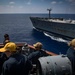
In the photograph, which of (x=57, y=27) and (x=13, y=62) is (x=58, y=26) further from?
(x=13, y=62)

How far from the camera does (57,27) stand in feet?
234

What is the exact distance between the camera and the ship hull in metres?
63.7

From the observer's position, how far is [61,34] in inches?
Result: 2699

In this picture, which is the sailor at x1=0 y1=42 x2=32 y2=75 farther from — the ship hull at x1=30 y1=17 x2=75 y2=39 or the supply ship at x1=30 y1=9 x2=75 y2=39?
the ship hull at x1=30 y1=17 x2=75 y2=39

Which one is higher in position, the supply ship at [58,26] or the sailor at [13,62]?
the sailor at [13,62]

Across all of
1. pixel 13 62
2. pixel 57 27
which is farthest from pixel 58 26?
pixel 13 62

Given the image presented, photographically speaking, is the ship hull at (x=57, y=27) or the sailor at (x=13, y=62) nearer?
the sailor at (x=13, y=62)

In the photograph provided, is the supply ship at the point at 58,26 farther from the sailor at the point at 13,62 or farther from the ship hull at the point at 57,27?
the sailor at the point at 13,62

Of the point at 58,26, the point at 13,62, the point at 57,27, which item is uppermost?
the point at 13,62

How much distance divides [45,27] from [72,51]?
73313 mm

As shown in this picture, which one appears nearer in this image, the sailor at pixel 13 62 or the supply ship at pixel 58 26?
the sailor at pixel 13 62

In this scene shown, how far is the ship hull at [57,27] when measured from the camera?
63.7 metres

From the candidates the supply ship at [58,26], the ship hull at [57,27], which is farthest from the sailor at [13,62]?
the ship hull at [57,27]

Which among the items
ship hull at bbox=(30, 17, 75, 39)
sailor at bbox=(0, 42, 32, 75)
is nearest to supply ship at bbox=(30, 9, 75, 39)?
ship hull at bbox=(30, 17, 75, 39)
